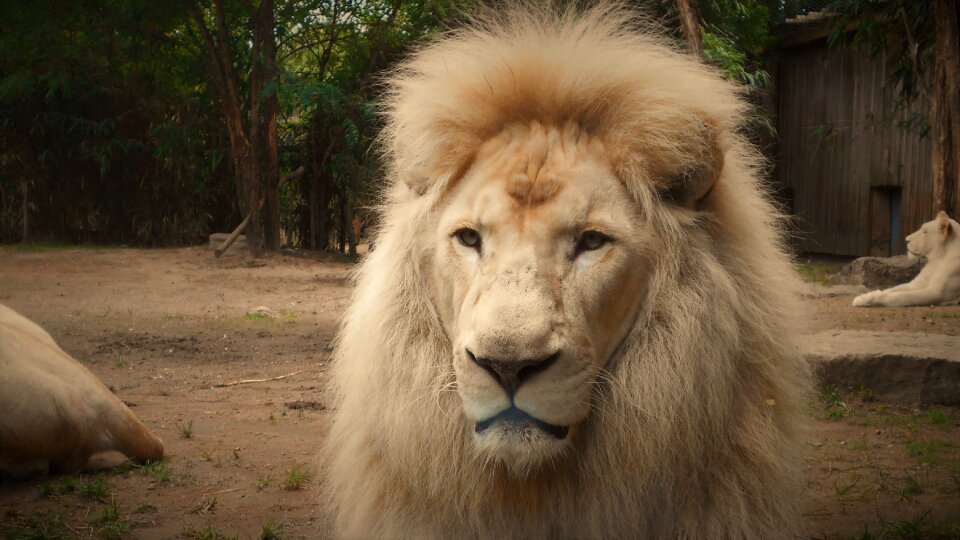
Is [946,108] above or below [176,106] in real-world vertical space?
below

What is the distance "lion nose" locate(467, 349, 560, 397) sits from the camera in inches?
62.9

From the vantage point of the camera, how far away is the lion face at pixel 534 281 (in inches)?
64.5

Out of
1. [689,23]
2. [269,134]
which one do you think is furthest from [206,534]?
[269,134]

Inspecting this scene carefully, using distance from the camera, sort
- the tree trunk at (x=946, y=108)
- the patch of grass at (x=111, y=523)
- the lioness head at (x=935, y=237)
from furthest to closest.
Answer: the tree trunk at (x=946, y=108), the lioness head at (x=935, y=237), the patch of grass at (x=111, y=523)

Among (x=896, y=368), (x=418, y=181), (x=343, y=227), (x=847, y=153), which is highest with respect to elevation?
Result: (x=847, y=153)

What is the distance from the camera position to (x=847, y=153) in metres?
12.2

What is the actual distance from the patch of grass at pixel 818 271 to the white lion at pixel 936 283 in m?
1.61

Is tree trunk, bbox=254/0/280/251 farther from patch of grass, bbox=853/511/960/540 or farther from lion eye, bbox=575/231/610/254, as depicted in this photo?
lion eye, bbox=575/231/610/254

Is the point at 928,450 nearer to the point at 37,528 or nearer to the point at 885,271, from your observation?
the point at 37,528

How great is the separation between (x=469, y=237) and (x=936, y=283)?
22.2ft

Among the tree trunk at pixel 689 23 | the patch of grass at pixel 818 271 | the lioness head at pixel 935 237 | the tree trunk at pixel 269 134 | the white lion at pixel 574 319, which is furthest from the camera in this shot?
the tree trunk at pixel 269 134

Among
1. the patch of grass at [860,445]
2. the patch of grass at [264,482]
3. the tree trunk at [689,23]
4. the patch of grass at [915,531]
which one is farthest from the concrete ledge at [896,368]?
the patch of grass at [264,482]

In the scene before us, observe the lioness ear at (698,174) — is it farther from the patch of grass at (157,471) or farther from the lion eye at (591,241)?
the patch of grass at (157,471)

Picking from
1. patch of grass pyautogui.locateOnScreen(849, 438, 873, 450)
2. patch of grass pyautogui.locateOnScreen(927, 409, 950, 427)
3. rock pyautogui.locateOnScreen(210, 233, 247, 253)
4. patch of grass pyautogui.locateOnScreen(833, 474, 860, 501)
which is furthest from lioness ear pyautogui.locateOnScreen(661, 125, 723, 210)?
rock pyautogui.locateOnScreen(210, 233, 247, 253)
